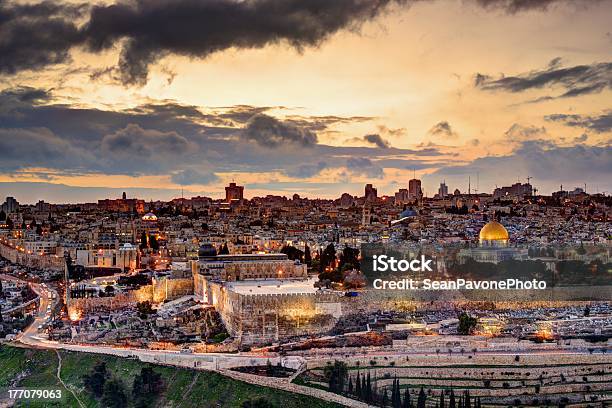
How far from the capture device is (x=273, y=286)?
104 ft

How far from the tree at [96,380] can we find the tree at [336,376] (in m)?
5.94

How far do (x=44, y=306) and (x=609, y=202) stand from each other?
55.6m

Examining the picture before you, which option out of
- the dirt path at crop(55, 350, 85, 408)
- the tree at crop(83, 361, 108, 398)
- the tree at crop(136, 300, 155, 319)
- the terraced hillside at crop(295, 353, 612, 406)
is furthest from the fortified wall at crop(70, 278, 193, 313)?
the terraced hillside at crop(295, 353, 612, 406)

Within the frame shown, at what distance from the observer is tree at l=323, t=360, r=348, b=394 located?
2497 centimetres

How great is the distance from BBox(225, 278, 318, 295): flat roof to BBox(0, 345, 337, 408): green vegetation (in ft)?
12.5

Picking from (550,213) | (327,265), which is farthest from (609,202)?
(327,265)

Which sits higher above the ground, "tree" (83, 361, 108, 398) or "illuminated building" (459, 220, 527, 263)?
"illuminated building" (459, 220, 527, 263)

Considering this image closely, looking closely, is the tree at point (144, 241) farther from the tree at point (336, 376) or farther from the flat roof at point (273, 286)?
the tree at point (336, 376)

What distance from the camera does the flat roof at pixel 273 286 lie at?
29.5m

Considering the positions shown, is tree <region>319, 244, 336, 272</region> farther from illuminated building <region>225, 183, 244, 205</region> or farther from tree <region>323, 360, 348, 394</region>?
illuminated building <region>225, 183, 244, 205</region>

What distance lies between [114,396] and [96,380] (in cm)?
95

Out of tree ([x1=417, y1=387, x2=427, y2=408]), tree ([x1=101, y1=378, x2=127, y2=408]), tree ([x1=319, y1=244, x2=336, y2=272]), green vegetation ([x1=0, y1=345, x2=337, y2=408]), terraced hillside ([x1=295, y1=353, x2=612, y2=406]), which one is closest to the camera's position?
tree ([x1=417, y1=387, x2=427, y2=408])

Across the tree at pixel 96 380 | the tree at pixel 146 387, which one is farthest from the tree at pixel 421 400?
the tree at pixel 96 380

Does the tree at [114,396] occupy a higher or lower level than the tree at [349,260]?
lower
